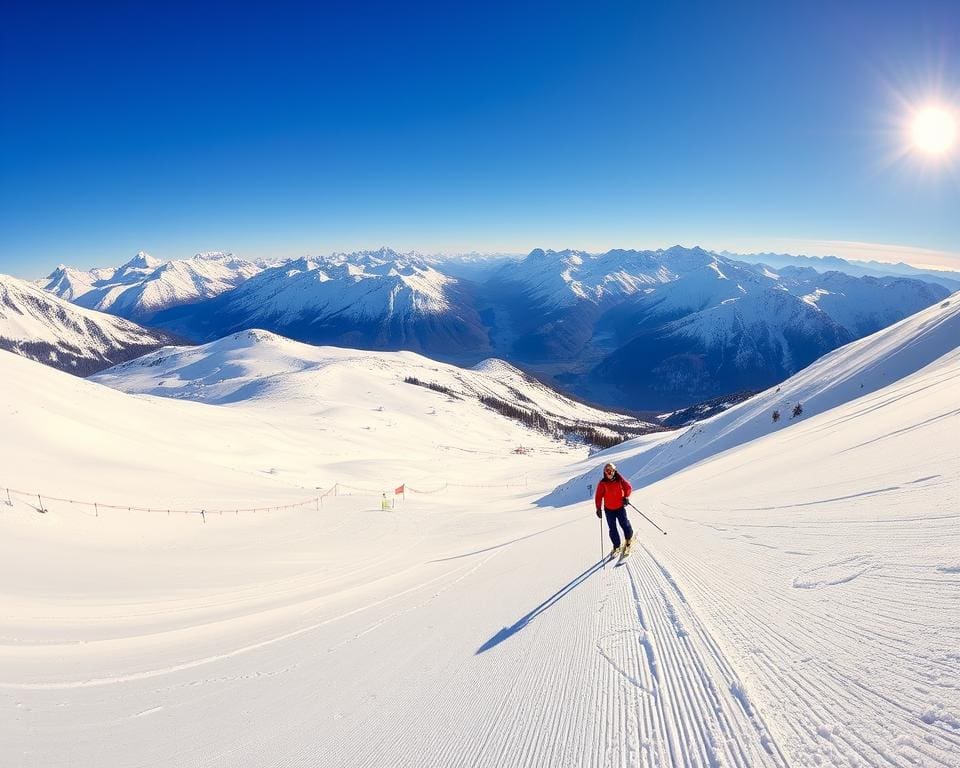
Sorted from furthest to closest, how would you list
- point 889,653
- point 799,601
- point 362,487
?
1. point 362,487
2. point 799,601
3. point 889,653

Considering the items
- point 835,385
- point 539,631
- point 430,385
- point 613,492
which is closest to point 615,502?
point 613,492

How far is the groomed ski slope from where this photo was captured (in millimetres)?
3549

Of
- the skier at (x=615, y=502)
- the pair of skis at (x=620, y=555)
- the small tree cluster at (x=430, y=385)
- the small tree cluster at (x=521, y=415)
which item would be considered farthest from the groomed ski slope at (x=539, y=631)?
the small tree cluster at (x=430, y=385)

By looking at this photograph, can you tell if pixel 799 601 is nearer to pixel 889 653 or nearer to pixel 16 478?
pixel 889 653

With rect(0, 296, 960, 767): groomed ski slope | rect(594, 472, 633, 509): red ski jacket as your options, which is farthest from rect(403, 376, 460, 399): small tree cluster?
rect(594, 472, 633, 509): red ski jacket

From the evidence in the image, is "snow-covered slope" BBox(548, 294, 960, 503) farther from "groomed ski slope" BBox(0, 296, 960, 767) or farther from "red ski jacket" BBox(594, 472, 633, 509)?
"red ski jacket" BBox(594, 472, 633, 509)

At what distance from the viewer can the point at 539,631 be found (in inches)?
236

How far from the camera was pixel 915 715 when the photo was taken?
2.99 metres

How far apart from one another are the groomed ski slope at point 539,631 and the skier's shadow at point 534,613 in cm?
4

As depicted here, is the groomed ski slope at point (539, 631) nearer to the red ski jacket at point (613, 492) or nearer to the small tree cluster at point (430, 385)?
the red ski jacket at point (613, 492)

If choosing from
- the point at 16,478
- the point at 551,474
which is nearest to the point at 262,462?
the point at 16,478

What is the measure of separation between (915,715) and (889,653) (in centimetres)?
81

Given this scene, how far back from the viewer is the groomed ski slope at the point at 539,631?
355 cm

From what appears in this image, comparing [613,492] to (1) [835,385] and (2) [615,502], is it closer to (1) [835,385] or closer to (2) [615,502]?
(2) [615,502]
